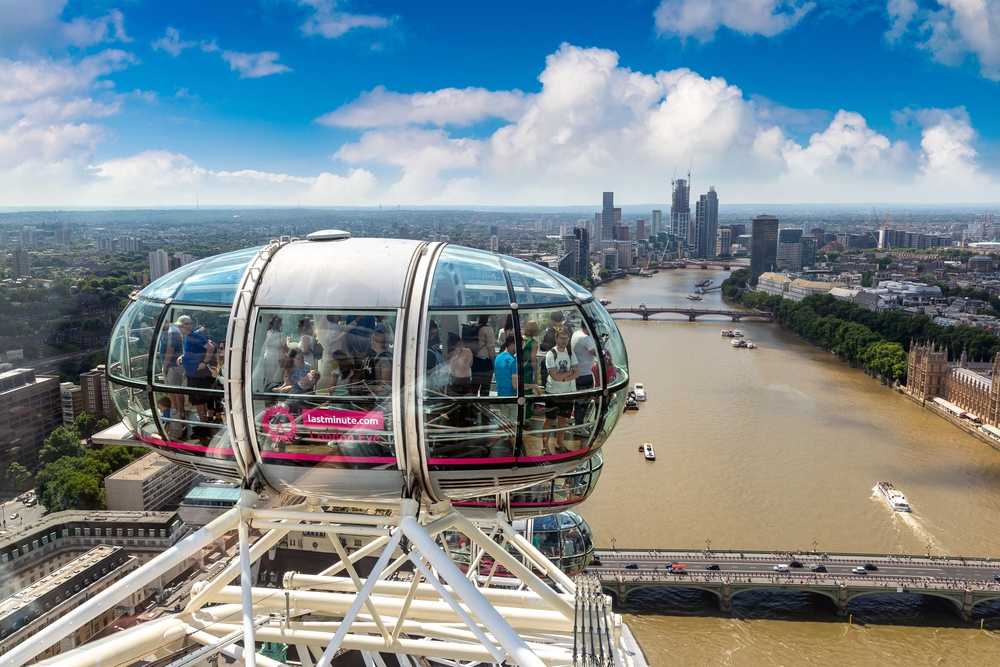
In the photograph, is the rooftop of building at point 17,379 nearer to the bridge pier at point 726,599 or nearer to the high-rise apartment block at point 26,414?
the high-rise apartment block at point 26,414

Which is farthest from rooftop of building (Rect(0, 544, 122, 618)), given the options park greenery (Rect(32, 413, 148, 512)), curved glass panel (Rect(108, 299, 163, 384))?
curved glass panel (Rect(108, 299, 163, 384))

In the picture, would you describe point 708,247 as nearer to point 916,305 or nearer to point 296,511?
point 916,305

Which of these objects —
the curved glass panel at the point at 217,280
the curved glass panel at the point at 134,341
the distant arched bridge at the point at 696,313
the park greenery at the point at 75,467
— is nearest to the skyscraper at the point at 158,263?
the park greenery at the point at 75,467

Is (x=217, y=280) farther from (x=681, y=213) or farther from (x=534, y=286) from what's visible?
(x=681, y=213)

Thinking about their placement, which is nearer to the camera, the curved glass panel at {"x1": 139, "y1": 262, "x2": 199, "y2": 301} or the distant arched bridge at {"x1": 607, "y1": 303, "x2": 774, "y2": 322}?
the curved glass panel at {"x1": 139, "y1": 262, "x2": 199, "y2": 301}

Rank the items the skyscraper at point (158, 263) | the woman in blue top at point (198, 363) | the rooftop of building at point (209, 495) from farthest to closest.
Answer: the skyscraper at point (158, 263)
the rooftop of building at point (209, 495)
the woman in blue top at point (198, 363)

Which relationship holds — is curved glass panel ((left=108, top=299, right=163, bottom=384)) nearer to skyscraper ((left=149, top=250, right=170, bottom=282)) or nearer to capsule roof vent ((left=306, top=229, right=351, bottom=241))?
capsule roof vent ((left=306, top=229, right=351, bottom=241))

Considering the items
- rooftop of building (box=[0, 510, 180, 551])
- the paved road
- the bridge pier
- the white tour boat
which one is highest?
the white tour boat
